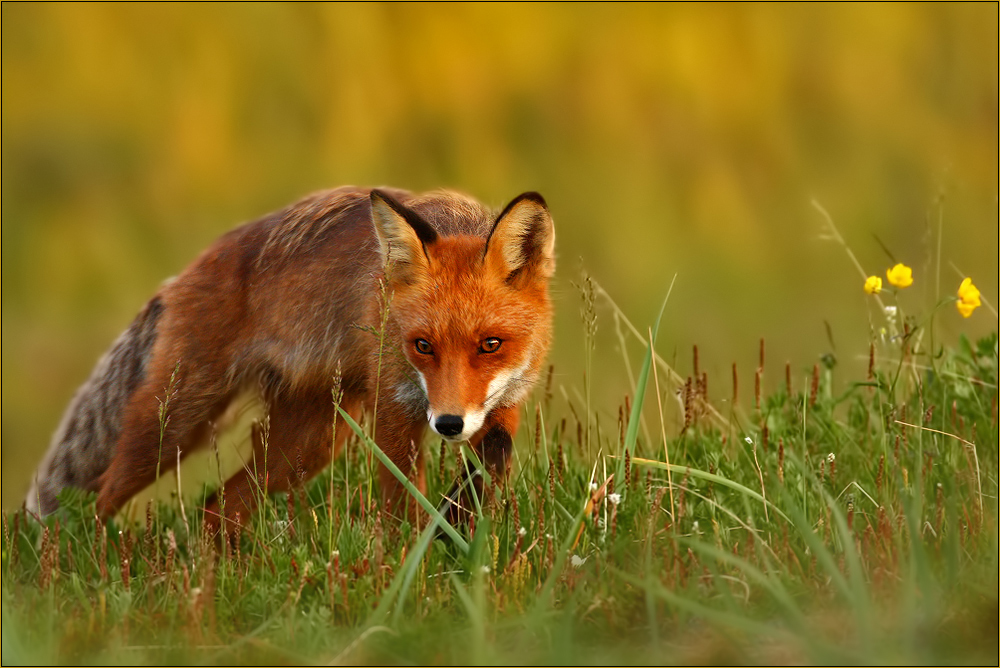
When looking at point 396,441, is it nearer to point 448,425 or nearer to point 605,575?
point 448,425

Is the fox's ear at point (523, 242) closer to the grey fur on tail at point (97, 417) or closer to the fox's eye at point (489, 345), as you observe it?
the fox's eye at point (489, 345)

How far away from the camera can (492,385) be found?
3.90 meters

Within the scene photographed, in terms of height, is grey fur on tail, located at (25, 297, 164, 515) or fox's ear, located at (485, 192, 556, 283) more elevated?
Result: fox's ear, located at (485, 192, 556, 283)

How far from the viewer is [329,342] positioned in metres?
4.55

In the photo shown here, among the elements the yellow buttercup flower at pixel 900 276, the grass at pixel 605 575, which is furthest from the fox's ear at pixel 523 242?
the yellow buttercup flower at pixel 900 276

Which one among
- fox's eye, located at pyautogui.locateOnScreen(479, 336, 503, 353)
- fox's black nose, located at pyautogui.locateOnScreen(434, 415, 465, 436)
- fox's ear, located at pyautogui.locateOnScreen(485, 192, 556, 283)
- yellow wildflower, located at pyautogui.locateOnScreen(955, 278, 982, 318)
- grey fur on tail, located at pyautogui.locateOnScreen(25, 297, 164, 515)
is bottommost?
grey fur on tail, located at pyautogui.locateOnScreen(25, 297, 164, 515)

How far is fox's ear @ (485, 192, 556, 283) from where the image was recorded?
3.98 meters

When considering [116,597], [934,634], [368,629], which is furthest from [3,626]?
[934,634]

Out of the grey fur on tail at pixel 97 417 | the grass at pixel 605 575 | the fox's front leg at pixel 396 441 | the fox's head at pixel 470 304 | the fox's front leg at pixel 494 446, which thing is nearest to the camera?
the grass at pixel 605 575

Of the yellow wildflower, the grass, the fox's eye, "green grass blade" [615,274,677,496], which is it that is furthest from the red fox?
the yellow wildflower

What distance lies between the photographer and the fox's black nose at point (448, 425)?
3586 mm

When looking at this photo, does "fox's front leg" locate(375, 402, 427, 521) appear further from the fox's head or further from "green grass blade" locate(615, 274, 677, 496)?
"green grass blade" locate(615, 274, 677, 496)

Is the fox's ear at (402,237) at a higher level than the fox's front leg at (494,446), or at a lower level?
higher

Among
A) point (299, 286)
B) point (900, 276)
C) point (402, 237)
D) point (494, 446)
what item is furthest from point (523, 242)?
point (900, 276)
